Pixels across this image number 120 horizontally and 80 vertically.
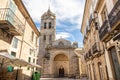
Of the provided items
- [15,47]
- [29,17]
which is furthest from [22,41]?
[29,17]

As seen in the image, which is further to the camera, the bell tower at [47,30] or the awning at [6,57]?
the bell tower at [47,30]

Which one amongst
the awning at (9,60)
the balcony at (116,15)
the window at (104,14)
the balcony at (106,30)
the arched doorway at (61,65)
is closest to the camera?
the balcony at (116,15)

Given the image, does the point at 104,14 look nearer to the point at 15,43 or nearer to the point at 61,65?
the point at 15,43

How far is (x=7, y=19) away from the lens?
6.71m

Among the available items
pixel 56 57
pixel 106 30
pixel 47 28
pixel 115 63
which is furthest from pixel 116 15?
pixel 47 28

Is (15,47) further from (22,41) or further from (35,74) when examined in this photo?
(35,74)

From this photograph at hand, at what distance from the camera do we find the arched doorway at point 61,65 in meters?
29.3

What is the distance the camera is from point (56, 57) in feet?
101

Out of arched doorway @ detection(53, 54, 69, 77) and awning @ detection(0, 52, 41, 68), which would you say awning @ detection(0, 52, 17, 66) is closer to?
awning @ detection(0, 52, 41, 68)

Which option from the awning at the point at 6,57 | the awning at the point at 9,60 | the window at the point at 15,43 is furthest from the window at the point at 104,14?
the window at the point at 15,43

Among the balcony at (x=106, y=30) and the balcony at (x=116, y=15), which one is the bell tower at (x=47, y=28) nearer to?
the balcony at (x=106, y=30)

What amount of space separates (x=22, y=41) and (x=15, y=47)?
147 centimetres

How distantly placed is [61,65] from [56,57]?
9.69ft

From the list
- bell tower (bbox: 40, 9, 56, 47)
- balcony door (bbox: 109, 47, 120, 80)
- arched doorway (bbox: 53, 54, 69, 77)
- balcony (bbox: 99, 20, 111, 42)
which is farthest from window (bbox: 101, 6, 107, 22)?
bell tower (bbox: 40, 9, 56, 47)
